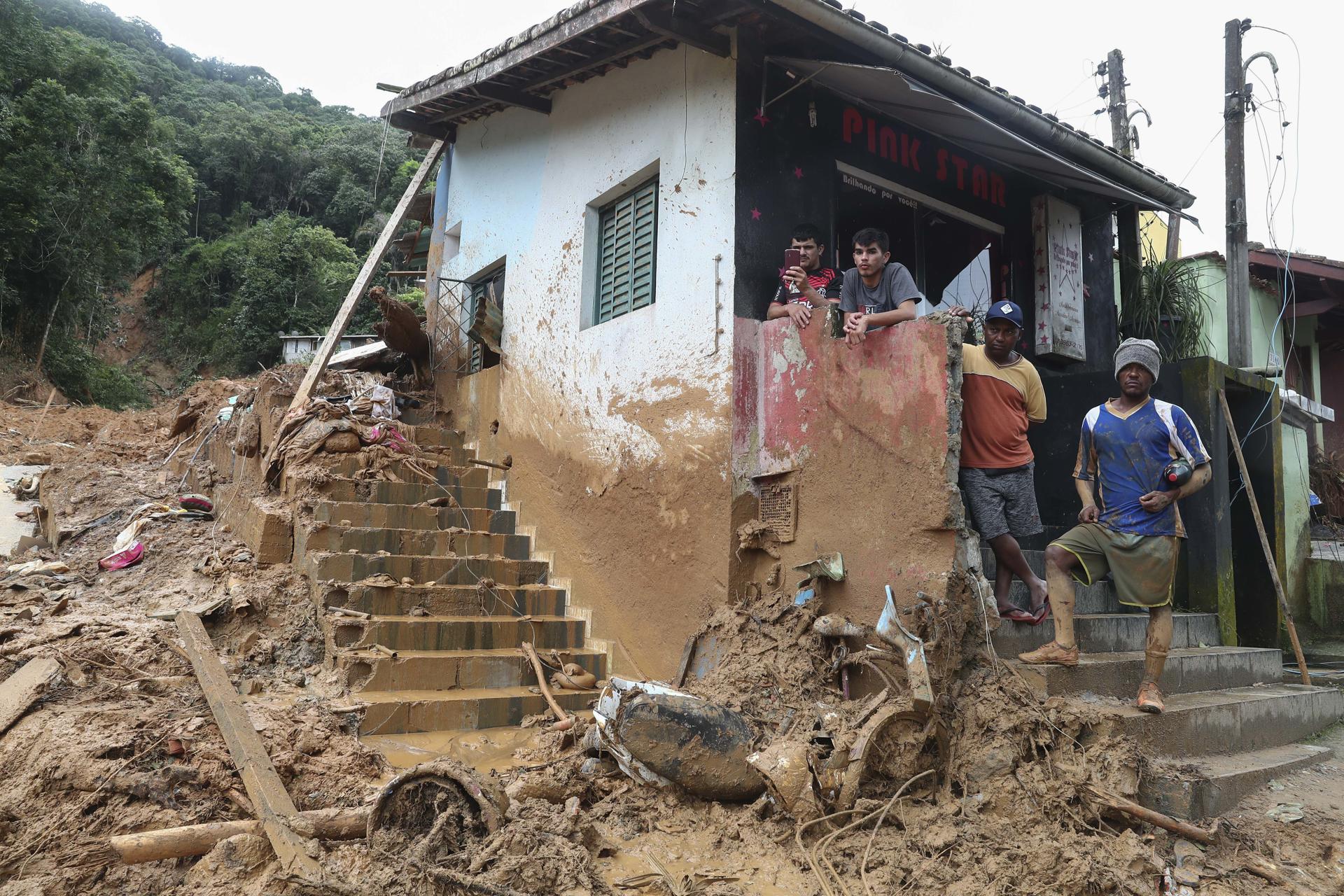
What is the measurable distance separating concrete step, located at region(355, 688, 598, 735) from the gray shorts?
276cm

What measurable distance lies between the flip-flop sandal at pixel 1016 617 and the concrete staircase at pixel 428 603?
269 centimetres

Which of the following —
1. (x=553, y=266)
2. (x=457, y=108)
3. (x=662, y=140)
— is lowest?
(x=553, y=266)

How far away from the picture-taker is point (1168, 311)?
26.8ft

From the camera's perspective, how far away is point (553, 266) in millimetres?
7457

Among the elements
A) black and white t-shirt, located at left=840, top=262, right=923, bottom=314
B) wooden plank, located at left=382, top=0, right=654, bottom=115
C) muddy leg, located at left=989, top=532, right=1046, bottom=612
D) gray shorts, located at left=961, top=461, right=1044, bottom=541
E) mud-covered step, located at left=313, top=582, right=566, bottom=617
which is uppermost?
wooden plank, located at left=382, top=0, right=654, bottom=115

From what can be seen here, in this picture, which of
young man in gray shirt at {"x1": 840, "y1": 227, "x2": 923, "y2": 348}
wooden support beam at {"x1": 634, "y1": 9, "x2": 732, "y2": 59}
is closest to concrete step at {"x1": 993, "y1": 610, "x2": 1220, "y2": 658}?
A: young man in gray shirt at {"x1": 840, "y1": 227, "x2": 923, "y2": 348}

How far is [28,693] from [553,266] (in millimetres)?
4911

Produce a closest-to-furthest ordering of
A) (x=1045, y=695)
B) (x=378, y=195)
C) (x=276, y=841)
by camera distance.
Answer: (x=276, y=841)
(x=1045, y=695)
(x=378, y=195)

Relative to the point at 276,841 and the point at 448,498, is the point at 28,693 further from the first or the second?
the point at 448,498

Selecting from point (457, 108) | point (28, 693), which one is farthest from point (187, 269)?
point (28, 693)

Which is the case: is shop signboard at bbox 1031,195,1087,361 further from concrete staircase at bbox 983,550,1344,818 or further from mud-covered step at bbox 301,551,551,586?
mud-covered step at bbox 301,551,551,586

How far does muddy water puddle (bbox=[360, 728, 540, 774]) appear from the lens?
438 centimetres

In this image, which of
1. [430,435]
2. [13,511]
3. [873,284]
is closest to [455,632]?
[430,435]

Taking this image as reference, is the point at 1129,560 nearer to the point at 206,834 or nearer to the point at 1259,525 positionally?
the point at 1259,525
